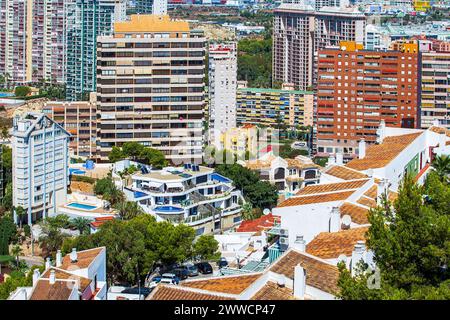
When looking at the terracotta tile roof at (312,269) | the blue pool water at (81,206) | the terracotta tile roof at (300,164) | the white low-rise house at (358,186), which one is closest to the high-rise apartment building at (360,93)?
the terracotta tile roof at (300,164)

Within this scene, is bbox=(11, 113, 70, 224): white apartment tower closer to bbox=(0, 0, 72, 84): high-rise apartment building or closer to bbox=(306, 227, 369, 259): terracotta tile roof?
bbox=(306, 227, 369, 259): terracotta tile roof

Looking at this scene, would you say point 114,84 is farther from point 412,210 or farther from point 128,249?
point 412,210

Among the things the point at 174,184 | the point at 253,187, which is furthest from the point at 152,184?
the point at 253,187

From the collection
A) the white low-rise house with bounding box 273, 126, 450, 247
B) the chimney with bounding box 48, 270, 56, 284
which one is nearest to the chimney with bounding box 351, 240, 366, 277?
the white low-rise house with bounding box 273, 126, 450, 247

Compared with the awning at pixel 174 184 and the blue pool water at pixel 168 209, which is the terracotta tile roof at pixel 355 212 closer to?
the blue pool water at pixel 168 209

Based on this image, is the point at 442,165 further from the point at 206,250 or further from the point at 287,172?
the point at 287,172
